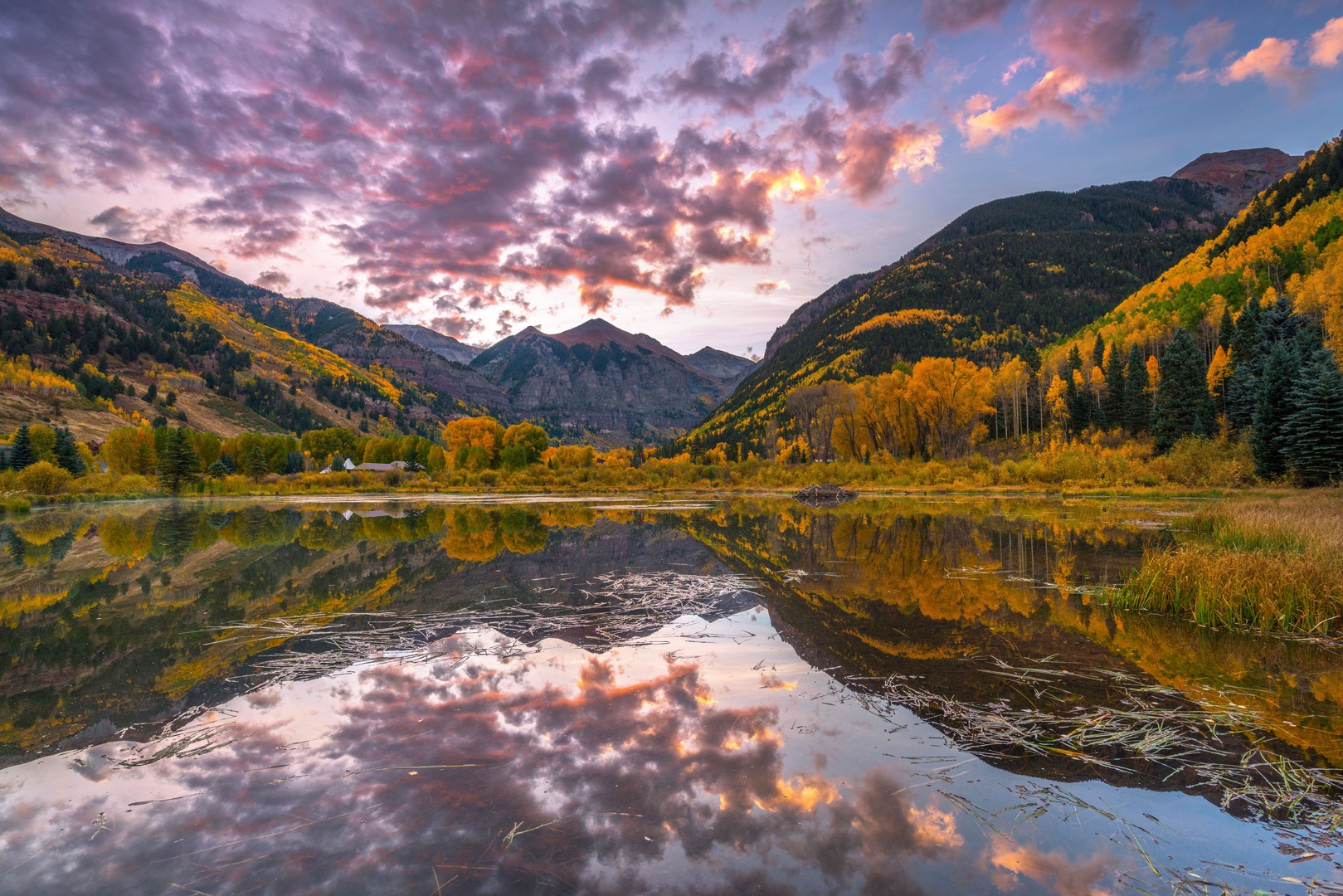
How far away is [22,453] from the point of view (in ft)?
228

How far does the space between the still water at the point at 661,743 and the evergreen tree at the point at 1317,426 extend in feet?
102

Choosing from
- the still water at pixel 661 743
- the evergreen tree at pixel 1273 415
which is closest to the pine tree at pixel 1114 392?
the evergreen tree at pixel 1273 415

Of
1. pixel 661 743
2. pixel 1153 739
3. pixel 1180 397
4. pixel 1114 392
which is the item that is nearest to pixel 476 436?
pixel 1114 392

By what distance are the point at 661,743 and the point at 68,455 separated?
4005 inches

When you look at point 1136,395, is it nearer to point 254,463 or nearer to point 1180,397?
point 1180,397

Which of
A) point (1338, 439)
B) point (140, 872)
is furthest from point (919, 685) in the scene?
point (1338, 439)

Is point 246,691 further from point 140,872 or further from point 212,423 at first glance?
point 212,423

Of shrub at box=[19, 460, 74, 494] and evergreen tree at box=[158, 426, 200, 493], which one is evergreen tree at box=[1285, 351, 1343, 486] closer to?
shrub at box=[19, 460, 74, 494]

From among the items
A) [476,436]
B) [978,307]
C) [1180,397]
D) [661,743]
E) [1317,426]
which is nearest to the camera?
[661,743]

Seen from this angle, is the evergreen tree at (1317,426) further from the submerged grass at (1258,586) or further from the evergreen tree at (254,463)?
the evergreen tree at (254,463)

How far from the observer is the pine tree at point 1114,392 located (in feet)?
217

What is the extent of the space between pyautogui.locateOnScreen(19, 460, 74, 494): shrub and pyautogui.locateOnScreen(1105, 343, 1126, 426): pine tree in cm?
10588

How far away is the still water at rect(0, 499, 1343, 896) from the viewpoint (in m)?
3.93

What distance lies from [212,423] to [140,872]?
205443 mm
